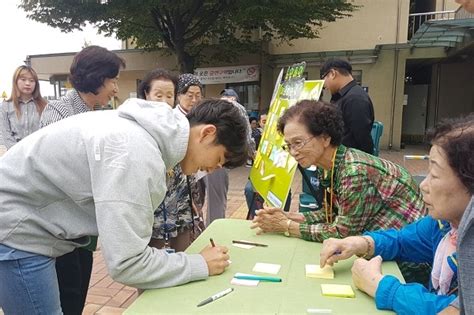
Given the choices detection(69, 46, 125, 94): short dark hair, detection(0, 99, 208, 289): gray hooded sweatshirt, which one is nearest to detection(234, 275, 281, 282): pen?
detection(0, 99, 208, 289): gray hooded sweatshirt

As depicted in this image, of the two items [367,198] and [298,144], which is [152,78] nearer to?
[298,144]

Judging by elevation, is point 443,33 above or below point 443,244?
above

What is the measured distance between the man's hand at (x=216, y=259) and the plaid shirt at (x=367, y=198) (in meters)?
0.49

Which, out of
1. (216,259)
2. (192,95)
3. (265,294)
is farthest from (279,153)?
(265,294)

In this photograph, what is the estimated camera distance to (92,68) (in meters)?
2.06

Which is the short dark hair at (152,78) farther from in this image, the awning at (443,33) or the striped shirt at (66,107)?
the awning at (443,33)

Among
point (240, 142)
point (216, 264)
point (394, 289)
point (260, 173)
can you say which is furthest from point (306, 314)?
point (260, 173)

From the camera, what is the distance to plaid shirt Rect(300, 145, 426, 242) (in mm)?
1657

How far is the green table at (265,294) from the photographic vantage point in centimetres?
117

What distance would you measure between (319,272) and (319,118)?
702mm

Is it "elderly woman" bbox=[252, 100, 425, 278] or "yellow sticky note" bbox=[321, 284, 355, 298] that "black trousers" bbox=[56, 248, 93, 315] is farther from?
"yellow sticky note" bbox=[321, 284, 355, 298]

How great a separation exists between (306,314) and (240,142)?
591mm

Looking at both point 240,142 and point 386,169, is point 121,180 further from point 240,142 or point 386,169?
point 386,169

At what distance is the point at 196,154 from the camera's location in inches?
52.5
